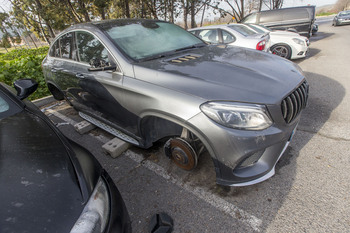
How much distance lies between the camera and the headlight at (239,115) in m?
1.58

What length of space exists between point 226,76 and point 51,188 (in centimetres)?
164

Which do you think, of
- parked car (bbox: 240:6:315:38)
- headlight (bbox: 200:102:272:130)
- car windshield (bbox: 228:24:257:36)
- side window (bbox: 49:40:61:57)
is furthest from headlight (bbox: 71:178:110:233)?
parked car (bbox: 240:6:315:38)

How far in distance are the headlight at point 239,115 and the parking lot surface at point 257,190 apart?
85cm

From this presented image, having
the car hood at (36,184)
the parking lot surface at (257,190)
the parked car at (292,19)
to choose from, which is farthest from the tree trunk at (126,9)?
the car hood at (36,184)

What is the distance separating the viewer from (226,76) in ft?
6.00

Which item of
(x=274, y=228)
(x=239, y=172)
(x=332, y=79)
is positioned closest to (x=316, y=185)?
(x=274, y=228)

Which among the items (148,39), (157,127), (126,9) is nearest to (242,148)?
(157,127)

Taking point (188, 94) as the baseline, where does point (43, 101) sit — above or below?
below

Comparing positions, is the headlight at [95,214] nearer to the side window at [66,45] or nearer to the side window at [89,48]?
the side window at [89,48]

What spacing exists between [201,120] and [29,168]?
1.27 metres

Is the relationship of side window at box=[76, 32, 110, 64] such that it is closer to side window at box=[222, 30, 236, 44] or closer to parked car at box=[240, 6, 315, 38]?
side window at box=[222, 30, 236, 44]

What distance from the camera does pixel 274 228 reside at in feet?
5.37

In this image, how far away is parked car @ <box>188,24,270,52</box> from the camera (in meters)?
5.14

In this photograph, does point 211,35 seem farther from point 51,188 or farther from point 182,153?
point 51,188
